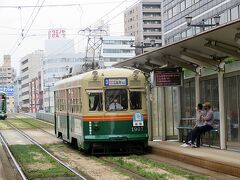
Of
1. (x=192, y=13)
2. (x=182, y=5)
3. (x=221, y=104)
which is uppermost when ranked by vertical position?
(x=182, y=5)

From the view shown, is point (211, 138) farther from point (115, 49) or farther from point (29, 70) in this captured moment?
point (29, 70)

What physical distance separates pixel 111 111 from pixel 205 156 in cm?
437

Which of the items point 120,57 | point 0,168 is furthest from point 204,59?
point 120,57

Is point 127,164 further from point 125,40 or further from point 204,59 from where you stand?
point 125,40

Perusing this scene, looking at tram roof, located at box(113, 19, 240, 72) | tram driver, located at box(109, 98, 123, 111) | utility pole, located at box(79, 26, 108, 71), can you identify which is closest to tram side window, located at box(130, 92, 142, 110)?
tram driver, located at box(109, 98, 123, 111)

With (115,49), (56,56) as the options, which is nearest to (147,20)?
(115,49)

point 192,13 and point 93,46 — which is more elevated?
point 192,13

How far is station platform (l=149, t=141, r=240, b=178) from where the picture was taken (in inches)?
474

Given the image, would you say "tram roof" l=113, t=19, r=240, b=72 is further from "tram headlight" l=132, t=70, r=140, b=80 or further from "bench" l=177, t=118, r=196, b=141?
"bench" l=177, t=118, r=196, b=141

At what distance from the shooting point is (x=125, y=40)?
5325 inches

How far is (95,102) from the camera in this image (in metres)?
17.4

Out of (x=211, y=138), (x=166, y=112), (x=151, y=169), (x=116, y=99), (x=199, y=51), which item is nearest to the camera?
(x=151, y=169)

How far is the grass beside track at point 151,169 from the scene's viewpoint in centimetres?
1177

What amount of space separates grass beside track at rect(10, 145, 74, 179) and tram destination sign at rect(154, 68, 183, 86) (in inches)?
173
